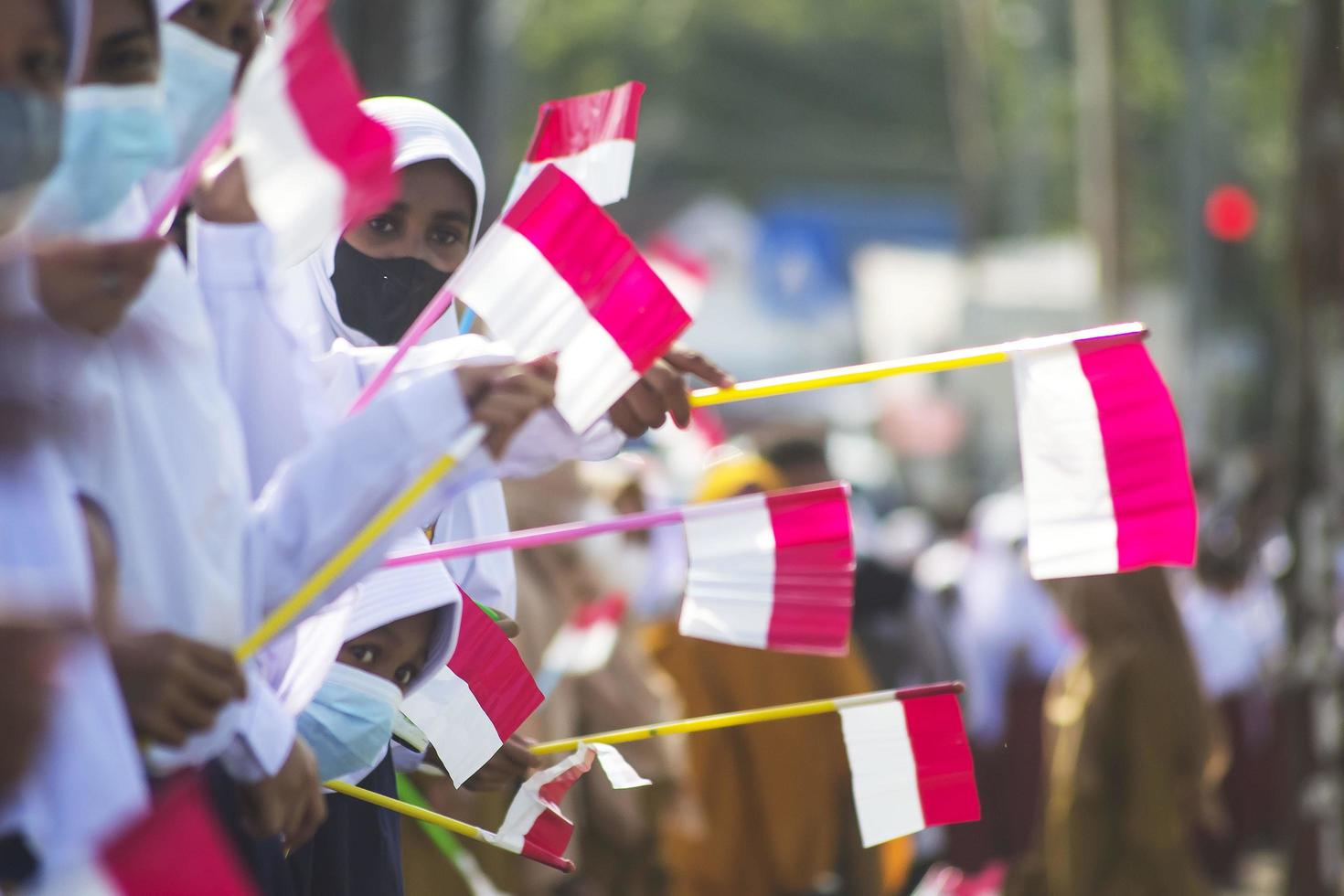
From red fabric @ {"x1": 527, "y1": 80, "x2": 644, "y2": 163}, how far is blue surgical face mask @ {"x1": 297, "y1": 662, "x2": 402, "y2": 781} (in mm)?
768

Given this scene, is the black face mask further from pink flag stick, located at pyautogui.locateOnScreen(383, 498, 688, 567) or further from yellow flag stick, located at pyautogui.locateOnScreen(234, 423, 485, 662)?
yellow flag stick, located at pyautogui.locateOnScreen(234, 423, 485, 662)

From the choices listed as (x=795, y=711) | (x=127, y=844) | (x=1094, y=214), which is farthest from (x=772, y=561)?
(x=1094, y=214)

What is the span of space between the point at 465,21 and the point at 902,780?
23.6 feet

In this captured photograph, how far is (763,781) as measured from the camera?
22.1 ft

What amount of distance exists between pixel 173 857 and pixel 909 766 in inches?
58.6

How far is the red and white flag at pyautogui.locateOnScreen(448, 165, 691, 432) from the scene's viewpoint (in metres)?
2.49

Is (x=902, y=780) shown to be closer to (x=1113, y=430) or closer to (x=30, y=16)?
(x=1113, y=430)

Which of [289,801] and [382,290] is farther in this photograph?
[382,290]

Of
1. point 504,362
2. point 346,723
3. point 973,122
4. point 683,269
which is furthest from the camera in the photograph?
point 973,122

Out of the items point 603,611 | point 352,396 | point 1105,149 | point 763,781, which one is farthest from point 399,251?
point 1105,149

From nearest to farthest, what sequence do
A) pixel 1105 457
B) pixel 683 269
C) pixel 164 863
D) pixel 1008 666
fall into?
pixel 164 863 → pixel 1105 457 → pixel 683 269 → pixel 1008 666

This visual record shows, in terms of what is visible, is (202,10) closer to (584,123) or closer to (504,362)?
(504,362)

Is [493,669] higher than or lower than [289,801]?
lower

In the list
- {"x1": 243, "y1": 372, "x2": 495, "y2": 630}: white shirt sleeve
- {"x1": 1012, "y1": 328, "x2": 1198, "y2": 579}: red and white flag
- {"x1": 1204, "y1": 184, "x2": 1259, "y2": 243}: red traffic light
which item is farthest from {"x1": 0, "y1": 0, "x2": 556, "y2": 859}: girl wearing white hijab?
{"x1": 1204, "y1": 184, "x2": 1259, "y2": 243}: red traffic light
